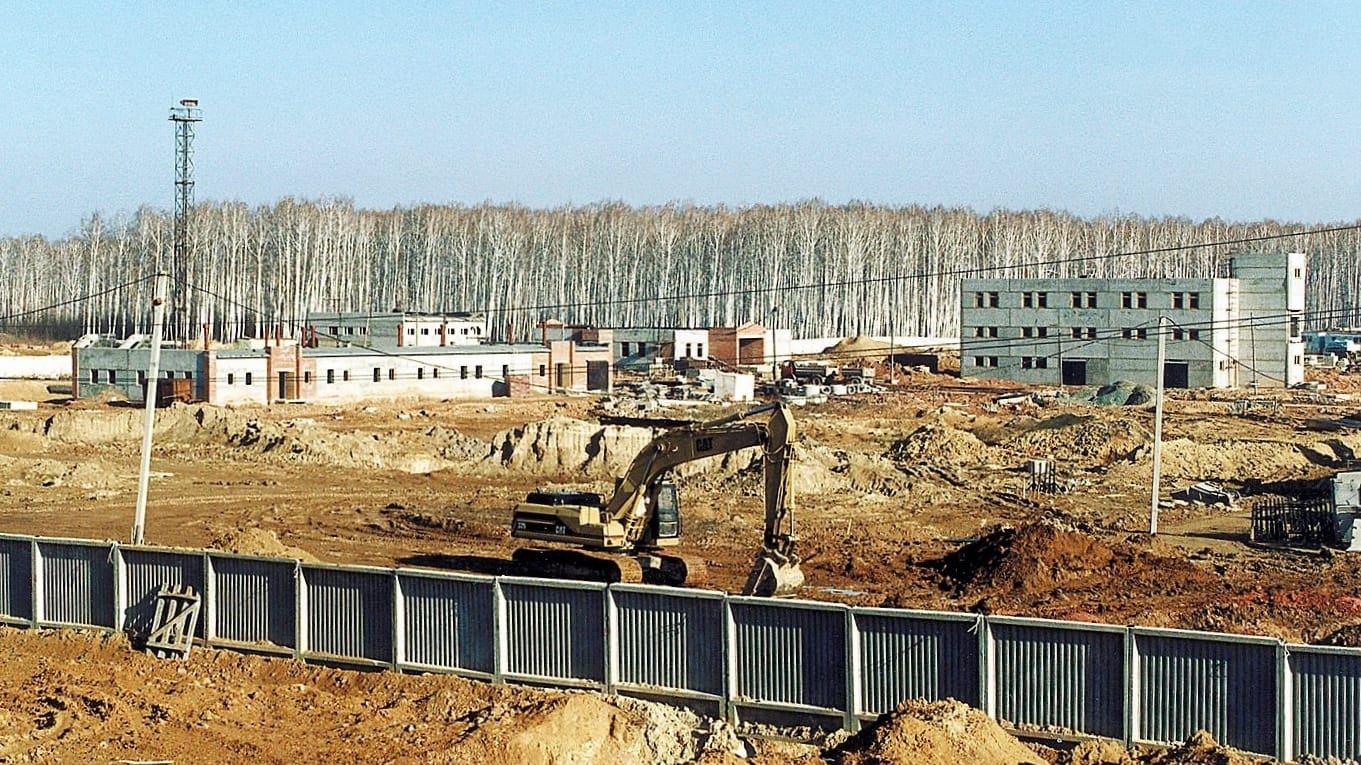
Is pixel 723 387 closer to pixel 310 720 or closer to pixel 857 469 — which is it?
pixel 857 469

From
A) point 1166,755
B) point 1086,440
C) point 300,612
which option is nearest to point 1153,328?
point 1086,440

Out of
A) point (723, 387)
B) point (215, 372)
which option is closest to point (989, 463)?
point (723, 387)

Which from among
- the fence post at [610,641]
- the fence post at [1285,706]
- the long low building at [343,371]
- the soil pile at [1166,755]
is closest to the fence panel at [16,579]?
the fence post at [610,641]

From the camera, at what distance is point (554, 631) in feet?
61.5

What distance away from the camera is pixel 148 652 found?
20.9 meters

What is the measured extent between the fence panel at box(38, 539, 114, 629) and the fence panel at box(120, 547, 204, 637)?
0.27m

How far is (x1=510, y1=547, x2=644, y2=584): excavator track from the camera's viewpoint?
91.6 feet

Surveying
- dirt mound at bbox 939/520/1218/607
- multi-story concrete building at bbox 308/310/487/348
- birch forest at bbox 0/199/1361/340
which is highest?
birch forest at bbox 0/199/1361/340

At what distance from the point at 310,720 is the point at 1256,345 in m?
68.3

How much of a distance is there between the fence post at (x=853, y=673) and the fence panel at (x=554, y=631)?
2959mm

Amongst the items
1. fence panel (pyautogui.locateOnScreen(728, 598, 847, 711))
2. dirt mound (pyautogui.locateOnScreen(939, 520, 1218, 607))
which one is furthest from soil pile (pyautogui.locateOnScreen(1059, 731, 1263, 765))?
dirt mound (pyautogui.locateOnScreen(939, 520, 1218, 607))

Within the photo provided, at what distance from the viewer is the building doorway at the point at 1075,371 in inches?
3078

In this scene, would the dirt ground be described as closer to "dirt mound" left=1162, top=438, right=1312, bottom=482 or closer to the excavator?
"dirt mound" left=1162, top=438, right=1312, bottom=482

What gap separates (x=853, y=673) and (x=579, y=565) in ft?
39.6
